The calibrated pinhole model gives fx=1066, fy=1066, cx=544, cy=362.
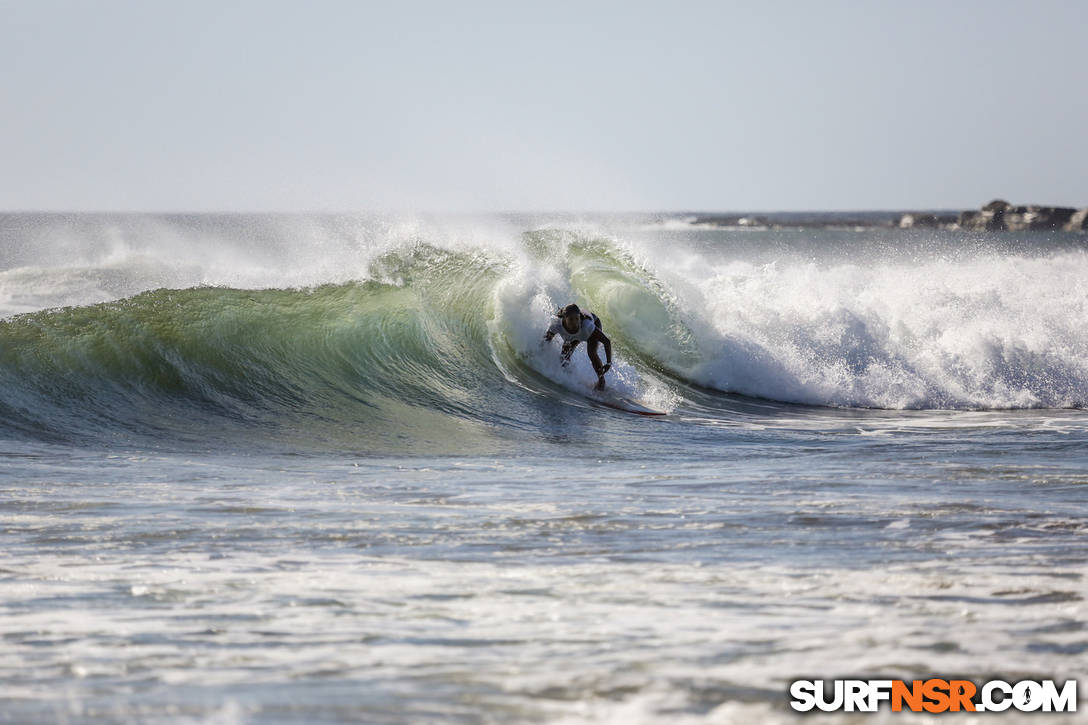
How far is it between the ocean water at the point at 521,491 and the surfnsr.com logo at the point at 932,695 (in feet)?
0.29

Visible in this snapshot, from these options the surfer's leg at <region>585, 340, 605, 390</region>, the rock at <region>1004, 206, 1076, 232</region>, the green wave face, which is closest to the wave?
the green wave face

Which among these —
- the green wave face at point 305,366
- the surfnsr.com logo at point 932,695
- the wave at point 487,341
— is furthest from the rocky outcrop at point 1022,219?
the surfnsr.com logo at point 932,695

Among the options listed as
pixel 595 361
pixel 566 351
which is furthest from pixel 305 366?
pixel 595 361

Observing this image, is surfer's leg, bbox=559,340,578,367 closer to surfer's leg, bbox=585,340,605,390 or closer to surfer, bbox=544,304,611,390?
surfer, bbox=544,304,611,390

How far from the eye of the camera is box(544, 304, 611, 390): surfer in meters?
11.6

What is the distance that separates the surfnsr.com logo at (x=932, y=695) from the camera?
335 centimetres

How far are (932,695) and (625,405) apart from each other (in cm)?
766

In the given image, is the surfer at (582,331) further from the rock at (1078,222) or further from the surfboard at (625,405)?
the rock at (1078,222)

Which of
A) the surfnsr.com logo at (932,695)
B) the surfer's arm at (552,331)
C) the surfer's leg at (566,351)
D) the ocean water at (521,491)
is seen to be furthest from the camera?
the surfer's leg at (566,351)

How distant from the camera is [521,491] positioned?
6.76m

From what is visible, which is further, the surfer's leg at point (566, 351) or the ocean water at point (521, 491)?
the surfer's leg at point (566, 351)

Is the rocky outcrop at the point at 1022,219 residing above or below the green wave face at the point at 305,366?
above

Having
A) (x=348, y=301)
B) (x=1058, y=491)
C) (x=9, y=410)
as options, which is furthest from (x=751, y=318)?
(x=9, y=410)

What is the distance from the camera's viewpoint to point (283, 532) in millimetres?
5590
